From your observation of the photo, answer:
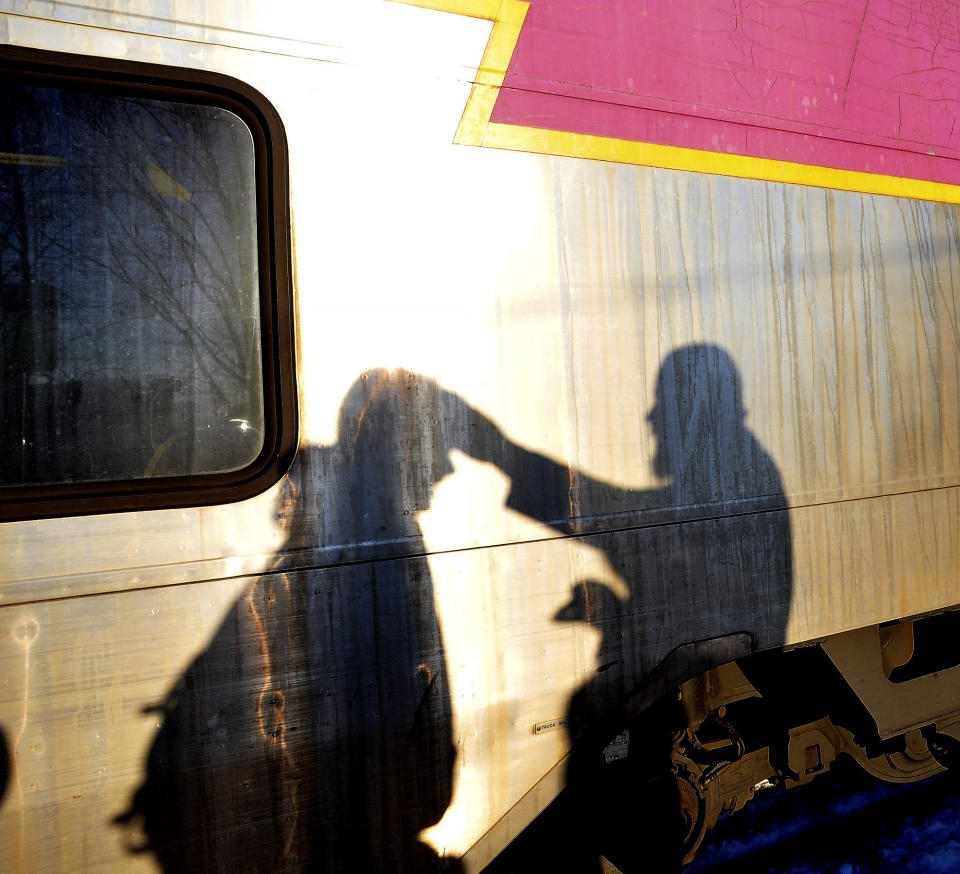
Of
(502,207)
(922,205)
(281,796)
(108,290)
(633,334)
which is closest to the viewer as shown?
(108,290)

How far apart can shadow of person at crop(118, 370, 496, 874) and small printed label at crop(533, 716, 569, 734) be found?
221 millimetres

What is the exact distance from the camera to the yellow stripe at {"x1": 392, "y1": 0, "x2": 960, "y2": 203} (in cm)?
180

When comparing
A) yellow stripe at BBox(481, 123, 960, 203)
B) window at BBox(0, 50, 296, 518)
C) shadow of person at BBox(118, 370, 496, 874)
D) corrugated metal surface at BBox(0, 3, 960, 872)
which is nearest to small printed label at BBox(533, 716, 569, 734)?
corrugated metal surface at BBox(0, 3, 960, 872)

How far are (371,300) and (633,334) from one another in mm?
698

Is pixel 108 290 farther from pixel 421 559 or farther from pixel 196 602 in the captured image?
pixel 421 559

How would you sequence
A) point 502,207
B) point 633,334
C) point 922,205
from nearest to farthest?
point 502,207, point 633,334, point 922,205

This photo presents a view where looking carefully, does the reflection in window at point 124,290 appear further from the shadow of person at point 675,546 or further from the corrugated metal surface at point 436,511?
the shadow of person at point 675,546

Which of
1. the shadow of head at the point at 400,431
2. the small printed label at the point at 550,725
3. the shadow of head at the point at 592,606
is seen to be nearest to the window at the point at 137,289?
the shadow of head at the point at 400,431

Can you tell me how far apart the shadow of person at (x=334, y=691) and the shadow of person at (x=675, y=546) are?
288mm

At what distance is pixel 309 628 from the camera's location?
5.36 ft

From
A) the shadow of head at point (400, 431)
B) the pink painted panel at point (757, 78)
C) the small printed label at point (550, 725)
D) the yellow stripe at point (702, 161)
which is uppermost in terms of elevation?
the pink painted panel at point (757, 78)

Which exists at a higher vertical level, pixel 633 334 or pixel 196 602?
pixel 633 334

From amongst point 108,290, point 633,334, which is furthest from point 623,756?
point 108,290

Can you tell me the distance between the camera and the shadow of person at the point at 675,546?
1.90m
